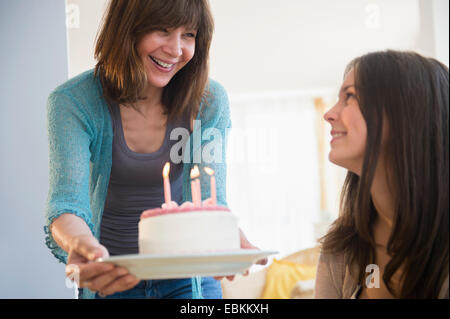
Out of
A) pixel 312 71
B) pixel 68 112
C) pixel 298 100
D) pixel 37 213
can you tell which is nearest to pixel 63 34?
pixel 37 213

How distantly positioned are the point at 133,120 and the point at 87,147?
17cm

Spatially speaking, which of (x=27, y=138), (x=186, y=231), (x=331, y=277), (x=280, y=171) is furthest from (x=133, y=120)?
(x=280, y=171)

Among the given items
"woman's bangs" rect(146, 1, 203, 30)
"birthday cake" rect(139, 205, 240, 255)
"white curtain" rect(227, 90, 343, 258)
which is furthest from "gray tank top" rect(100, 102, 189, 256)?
"white curtain" rect(227, 90, 343, 258)

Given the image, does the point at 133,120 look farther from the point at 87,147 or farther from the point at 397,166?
the point at 397,166

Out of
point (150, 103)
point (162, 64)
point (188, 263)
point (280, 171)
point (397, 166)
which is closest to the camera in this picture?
point (188, 263)

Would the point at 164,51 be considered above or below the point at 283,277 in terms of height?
above

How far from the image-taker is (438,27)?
6.81 ft

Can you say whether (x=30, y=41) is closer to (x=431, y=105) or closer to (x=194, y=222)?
(x=194, y=222)

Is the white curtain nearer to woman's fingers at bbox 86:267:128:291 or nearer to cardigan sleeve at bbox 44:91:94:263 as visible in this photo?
cardigan sleeve at bbox 44:91:94:263

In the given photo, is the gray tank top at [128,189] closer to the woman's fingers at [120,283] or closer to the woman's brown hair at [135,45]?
the woman's brown hair at [135,45]

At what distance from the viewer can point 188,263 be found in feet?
2.77

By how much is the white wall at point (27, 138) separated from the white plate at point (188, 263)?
49.9 inches
